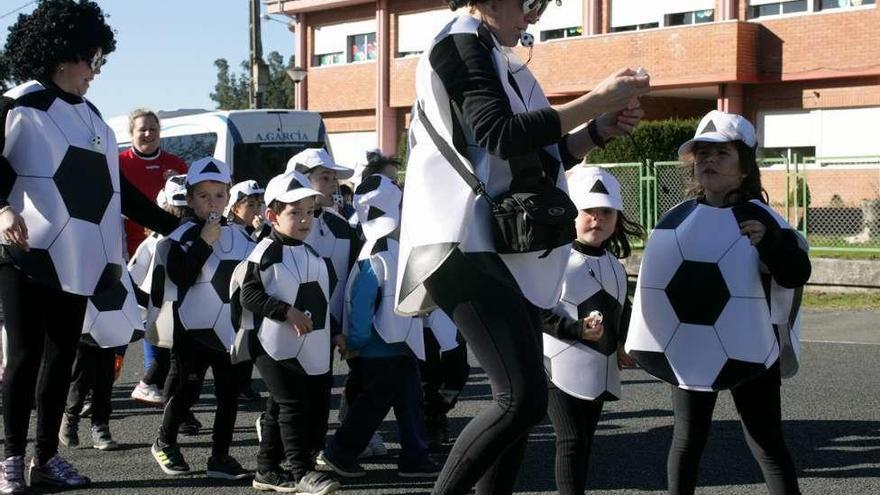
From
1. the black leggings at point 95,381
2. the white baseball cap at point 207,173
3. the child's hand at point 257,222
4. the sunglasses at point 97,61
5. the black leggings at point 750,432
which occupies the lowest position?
the black leggings at point 95,381

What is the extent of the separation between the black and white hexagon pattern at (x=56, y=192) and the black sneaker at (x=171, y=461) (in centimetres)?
106

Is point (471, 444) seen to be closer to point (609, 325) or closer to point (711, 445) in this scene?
point (609, 325)

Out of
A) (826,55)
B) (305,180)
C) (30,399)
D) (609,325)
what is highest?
(826,55)

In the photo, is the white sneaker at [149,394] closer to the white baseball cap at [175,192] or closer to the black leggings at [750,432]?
the white baseball cap at [175,192]

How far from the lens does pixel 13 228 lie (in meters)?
5.09

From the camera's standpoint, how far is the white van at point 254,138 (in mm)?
17078

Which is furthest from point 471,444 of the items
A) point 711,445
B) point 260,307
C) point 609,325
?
point 711,445

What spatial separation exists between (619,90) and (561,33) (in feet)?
106

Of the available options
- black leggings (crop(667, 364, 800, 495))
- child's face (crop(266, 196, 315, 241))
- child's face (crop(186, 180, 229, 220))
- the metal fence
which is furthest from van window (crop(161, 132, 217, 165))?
black leggings (crop(667, 364, 800, 495))

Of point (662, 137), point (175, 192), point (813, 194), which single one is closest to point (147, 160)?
point (175, 192)

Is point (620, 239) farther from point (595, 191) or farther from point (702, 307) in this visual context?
point (702, 307)

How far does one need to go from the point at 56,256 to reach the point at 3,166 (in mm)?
436

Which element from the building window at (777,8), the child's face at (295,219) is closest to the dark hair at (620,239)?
the child's face at (295,219)

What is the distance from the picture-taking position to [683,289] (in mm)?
4598
